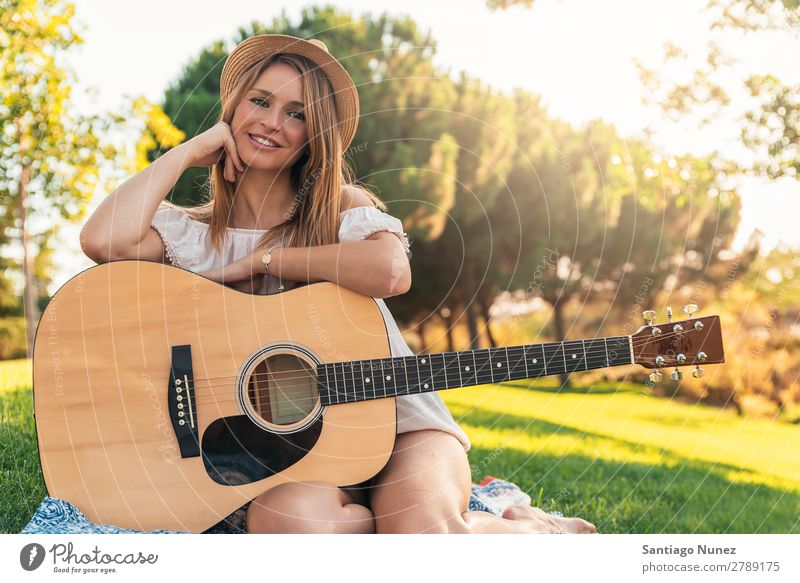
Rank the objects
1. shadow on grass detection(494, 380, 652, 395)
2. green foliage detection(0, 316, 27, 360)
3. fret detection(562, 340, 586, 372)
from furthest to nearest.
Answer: shadow on grass detection(494, 380, 652, 395) < green foliage detection(0, 316, 27, 360) < fret detection(562, 340, 586, 372)

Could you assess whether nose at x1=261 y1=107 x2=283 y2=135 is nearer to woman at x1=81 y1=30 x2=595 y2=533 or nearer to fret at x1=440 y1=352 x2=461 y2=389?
woman at x1=81 y1=30 x2=595 y2=533

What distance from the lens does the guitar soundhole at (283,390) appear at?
83.3 inches

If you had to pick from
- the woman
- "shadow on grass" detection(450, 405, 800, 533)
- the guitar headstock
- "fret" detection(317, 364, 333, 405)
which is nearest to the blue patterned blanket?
the woman

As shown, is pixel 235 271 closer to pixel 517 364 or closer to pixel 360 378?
pixel 360 378

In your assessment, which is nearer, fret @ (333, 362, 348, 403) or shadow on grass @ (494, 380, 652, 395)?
fret @ (333, 362, 348, 403)

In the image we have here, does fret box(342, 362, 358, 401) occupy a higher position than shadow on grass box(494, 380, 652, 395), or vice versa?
fret box(342, 362, 358, 401)

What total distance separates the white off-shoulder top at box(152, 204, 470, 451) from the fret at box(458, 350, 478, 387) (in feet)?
0.59

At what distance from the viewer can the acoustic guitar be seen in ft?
6.76

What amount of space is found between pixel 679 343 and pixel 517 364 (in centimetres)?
44

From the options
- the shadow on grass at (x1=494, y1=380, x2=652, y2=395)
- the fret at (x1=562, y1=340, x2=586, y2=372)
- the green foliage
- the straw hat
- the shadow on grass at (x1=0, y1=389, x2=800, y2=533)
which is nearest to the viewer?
the fret at (x1=562, y1=340, x2=586, y2=372)

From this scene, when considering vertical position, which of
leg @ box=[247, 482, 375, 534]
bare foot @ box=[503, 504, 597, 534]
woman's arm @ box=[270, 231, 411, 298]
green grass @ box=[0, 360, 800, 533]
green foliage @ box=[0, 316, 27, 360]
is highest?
woman's arm @ box=[270, 231, 411, 298]

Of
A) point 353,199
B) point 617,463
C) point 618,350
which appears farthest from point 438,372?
point 617,463

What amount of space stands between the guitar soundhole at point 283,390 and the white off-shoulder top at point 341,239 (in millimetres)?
229
